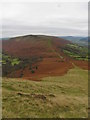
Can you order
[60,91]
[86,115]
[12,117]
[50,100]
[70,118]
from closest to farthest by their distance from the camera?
[12,117], [70,118], [86,115], [50,100], [60,91]

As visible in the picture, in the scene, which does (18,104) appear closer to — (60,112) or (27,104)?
(27,104)

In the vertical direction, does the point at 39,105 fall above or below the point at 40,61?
below

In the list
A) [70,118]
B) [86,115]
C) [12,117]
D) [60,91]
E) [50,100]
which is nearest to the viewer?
[12,117]

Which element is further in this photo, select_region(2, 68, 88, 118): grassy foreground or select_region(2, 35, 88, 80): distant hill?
select_region(2, 35, 88, 80): distant hill

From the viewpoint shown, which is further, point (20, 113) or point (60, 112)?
point (60, 112)

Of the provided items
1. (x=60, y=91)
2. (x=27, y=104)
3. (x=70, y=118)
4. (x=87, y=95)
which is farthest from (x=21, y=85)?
(x=70, y=118)

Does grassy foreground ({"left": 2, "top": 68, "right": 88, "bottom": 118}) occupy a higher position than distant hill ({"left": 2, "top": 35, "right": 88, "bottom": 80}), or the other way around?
distant hill ({"left": 2, "top": 35, "right": 88, "bottom": 80})

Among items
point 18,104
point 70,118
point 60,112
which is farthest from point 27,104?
point 70,118

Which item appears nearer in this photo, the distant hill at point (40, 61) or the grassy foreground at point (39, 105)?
the grassy foreground at point (39, 105)

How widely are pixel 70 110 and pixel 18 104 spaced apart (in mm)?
3810

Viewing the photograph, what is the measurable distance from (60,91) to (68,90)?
1218 mm

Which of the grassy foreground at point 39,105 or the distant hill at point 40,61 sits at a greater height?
the distant hill at point 40,61

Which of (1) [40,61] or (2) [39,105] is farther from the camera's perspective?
(1) [40,61]

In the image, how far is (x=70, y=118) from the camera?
12.3 m
